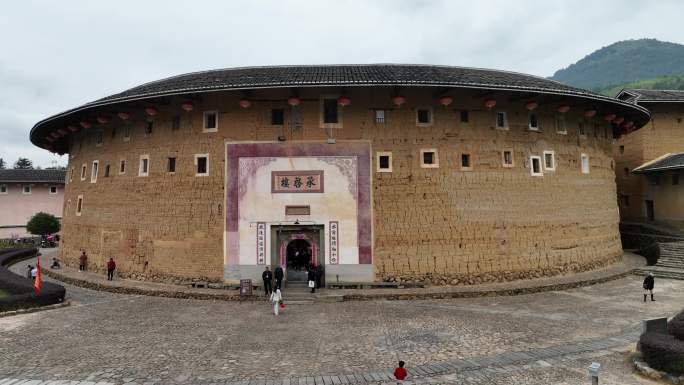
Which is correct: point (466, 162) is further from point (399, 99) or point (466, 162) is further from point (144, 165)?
point (144, 165)

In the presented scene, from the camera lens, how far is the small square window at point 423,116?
625 inches

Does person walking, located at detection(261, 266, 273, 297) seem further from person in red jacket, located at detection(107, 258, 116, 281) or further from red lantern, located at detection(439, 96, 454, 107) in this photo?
red lantern, located at detection(439, 96, 454, 107)

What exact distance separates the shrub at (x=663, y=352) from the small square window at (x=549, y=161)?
10561 millimetres

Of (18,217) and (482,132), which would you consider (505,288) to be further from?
(18,217)

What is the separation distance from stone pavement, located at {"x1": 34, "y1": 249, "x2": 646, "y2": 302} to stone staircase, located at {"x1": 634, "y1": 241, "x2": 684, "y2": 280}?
145 cm

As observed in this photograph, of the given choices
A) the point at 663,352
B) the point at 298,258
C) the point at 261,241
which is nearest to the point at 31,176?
the point at 261,241

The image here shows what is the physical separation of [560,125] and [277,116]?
40.9ft

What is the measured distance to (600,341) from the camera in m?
9.18

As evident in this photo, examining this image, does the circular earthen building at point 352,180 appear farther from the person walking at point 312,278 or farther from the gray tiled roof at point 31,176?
the gray tiled roof at point 31,176

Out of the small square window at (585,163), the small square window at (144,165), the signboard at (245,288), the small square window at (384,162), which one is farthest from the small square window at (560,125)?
the small square window at (144,165)

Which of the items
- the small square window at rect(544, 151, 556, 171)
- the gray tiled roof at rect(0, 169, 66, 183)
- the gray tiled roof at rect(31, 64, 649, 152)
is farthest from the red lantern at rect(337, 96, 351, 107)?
the gray tiled roof at rect(0, 169, 66, 183)

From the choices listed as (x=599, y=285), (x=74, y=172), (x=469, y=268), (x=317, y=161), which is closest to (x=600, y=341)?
(x=469, y=268)

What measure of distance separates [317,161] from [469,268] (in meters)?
7.22

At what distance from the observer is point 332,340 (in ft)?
31.7
